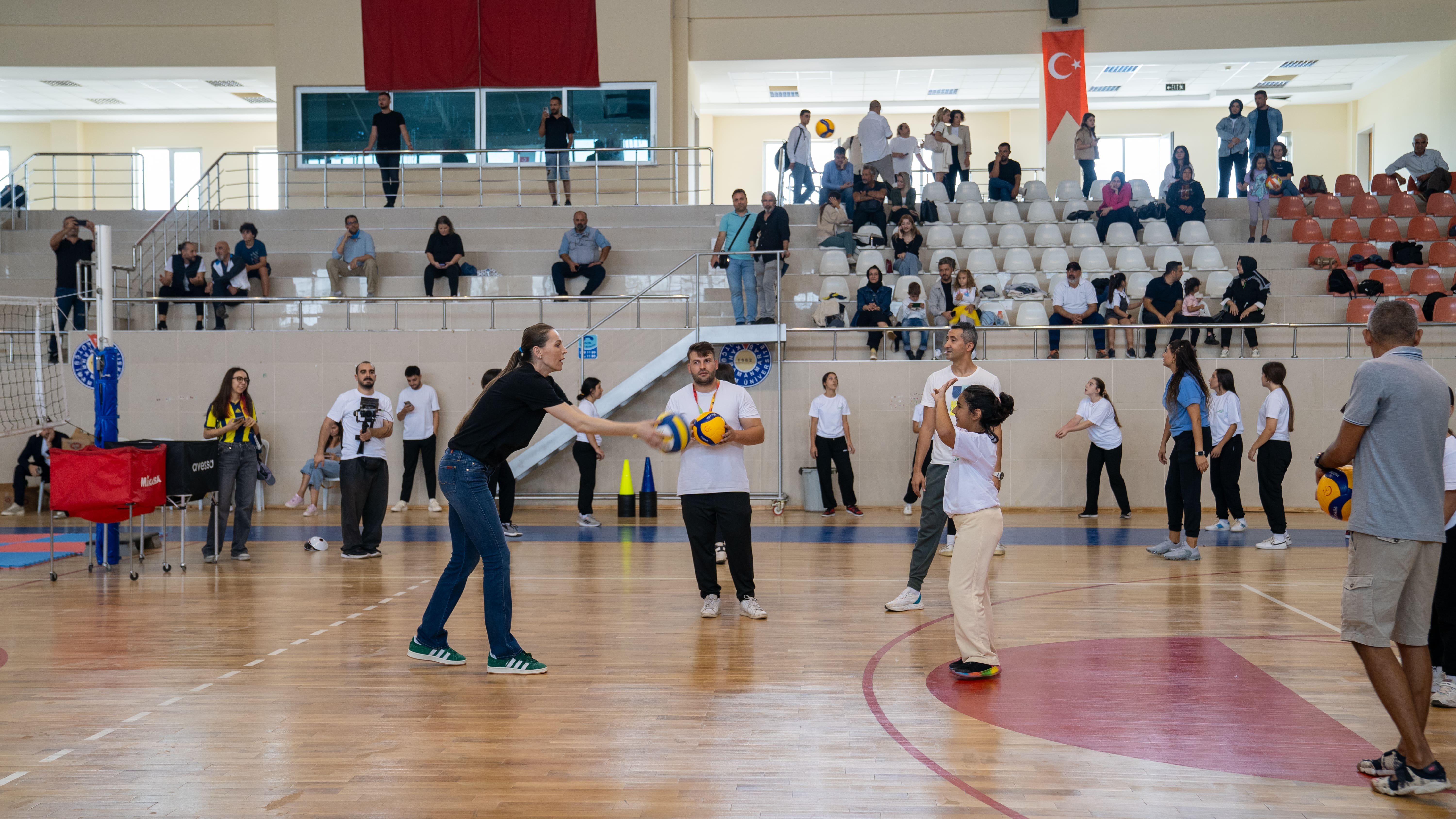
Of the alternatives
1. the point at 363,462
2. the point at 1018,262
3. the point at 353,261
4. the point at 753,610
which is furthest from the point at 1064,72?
the point at 753,610

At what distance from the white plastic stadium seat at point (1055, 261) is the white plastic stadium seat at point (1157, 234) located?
1779mm

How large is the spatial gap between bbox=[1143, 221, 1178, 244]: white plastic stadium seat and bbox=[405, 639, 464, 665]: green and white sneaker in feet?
50.0

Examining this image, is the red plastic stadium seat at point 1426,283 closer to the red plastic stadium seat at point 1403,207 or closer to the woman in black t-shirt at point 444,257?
the red plastic stadium seat at point 1403,207

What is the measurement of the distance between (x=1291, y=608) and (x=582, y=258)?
40.1 feet

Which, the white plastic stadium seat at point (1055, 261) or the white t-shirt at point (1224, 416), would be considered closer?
the white t-shirt at point (1224, 416)

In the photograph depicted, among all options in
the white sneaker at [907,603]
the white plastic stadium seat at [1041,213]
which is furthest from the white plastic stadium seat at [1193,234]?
the white sneaker at [907,603]

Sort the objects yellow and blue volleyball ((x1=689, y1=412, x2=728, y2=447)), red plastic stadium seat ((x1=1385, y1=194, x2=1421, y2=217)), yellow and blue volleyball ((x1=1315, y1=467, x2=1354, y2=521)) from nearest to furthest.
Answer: yellow and blue volleyball ((x1=1315, y1=467, x2=1354, y2=521)) → yellow and blue volleyball ((x1=689, y1=412, x2=728, y2=447)) → red plastic stadium seat ((x1=1385, y1=194, x2=1421, y2=217))

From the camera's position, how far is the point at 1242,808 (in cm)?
412

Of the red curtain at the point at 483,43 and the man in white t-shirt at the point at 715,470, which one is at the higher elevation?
the red curtain at the point at 483,43

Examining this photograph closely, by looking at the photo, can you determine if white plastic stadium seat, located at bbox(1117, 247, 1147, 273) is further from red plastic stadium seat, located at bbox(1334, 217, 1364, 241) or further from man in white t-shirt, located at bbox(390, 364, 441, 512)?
man in white t-shirt, located at bbox(390, 364, 441, 512)

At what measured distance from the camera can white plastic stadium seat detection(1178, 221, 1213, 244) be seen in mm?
18109

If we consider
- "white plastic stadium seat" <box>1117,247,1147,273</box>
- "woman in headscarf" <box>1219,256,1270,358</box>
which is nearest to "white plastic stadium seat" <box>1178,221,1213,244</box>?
"white plastic stadium seat" <box>1117,247,1147,273</box>

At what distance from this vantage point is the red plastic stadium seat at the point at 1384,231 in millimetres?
18406

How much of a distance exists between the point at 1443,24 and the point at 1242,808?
22.9 m
